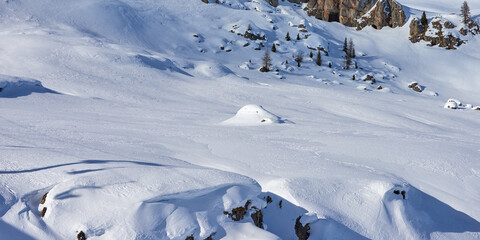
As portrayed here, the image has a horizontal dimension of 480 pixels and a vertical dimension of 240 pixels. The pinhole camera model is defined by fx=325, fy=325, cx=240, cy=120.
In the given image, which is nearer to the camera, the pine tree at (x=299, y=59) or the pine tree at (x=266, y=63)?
the pine tree at (x=266, y=63)

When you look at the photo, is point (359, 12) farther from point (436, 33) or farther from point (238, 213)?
point (238, 213)

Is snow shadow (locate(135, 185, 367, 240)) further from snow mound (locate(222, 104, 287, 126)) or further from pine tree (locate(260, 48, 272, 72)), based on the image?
pine tree (locate(260, 48, 272, 72))

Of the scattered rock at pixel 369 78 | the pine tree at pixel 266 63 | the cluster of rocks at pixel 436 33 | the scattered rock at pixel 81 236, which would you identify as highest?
the cluster of rocks at pixel 436 33

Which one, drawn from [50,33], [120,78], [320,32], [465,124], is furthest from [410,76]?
[50,33]

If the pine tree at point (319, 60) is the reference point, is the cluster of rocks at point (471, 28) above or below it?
above

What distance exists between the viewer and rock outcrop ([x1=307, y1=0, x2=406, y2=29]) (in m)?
64.2

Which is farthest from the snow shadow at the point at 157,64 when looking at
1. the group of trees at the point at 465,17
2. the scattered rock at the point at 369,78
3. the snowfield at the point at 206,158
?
the group of trees at the point at 465,17

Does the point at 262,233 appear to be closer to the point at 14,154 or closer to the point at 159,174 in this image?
A: the point at 159,174

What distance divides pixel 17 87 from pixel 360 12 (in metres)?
66.7

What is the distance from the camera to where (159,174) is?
494 cm

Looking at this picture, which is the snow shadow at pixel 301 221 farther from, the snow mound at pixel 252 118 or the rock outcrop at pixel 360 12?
the rock outcrop at pixel 360 12

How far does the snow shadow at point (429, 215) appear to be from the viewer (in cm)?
570

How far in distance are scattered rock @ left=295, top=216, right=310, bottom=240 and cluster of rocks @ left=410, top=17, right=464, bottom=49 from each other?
62377mm

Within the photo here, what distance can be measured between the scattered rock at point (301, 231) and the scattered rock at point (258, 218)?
61 cm
